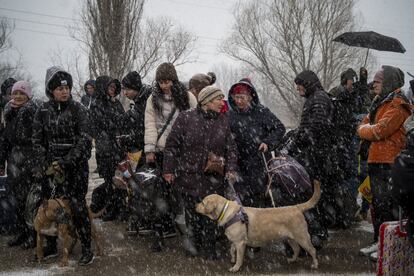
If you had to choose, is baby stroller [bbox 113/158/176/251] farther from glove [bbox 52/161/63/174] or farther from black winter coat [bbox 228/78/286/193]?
glove [bbox 52/161/63/174]

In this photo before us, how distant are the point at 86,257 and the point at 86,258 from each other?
1cm

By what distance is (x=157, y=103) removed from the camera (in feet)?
18.5

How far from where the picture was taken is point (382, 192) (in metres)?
4.88

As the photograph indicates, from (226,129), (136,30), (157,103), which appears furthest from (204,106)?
(136,30)

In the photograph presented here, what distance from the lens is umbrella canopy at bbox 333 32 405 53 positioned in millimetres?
8453

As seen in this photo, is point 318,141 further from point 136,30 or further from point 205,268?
point 136,30

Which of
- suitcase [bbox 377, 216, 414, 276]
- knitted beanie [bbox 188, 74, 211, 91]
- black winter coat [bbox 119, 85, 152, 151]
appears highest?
knitted beanie [bbox 188, 74, 211, 91]

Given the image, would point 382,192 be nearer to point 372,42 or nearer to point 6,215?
point 372,42

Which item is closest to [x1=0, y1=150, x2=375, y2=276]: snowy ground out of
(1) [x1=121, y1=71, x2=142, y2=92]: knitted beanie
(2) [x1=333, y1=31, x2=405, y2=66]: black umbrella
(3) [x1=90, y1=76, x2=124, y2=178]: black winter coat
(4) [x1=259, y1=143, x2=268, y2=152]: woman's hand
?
(4) [x1=259, y1=143, x2=268, y2=152]: woman's hand

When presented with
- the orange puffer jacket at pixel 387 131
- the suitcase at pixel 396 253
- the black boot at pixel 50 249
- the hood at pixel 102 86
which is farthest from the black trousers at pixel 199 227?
the hood at pixel 102 86

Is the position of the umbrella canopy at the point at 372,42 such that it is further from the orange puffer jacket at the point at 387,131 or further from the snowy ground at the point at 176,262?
the snowy ground at the point at 176,262

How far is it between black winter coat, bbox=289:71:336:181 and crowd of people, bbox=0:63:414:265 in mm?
13

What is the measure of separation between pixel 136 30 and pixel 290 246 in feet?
48.4

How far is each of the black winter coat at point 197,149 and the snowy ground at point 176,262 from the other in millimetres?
833
